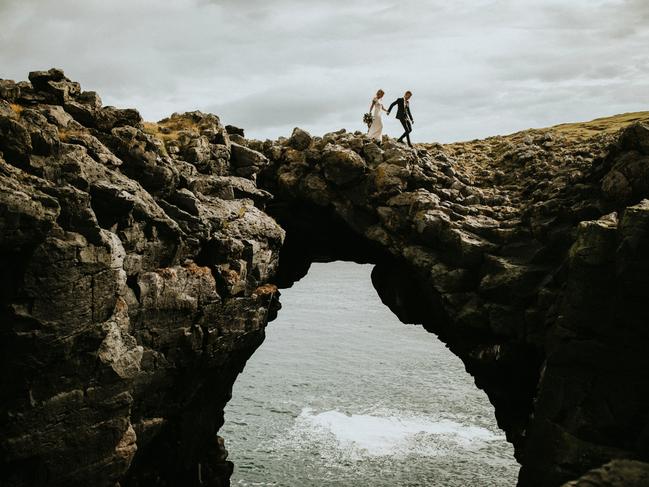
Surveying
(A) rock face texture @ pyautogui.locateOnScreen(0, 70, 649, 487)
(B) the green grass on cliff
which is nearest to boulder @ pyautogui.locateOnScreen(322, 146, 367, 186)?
(A) rock face texture @ pyautogui.locateOnScreen(0, 70, 649, 487)

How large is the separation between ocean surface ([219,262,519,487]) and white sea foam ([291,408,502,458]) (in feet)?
0.26

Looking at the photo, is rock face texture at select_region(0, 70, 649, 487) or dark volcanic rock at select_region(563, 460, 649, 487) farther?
rock face texture at select_region(0, 70, 649, 487)

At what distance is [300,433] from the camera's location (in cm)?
4359

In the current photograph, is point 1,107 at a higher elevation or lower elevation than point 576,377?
higher

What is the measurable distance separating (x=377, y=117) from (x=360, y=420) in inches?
1010

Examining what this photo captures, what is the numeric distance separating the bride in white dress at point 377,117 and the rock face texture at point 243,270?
1009 mm

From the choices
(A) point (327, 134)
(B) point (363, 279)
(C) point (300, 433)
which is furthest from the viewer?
(B) point (363, 279)

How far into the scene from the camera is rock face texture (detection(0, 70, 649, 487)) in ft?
65.3

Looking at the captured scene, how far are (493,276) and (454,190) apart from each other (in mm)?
6638

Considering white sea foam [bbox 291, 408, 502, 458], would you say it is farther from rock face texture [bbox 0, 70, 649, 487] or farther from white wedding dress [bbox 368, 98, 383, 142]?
white wedding dress [bbox 368, 98, 383, 142]

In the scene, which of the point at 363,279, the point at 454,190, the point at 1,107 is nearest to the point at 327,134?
the point at 454,190

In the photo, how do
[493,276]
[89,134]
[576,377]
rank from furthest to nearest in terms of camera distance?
[493,276], [89,134], [576,377]

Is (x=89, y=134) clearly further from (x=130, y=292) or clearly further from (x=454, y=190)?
(x=454, y=190)

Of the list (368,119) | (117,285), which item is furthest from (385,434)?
(117,285)
